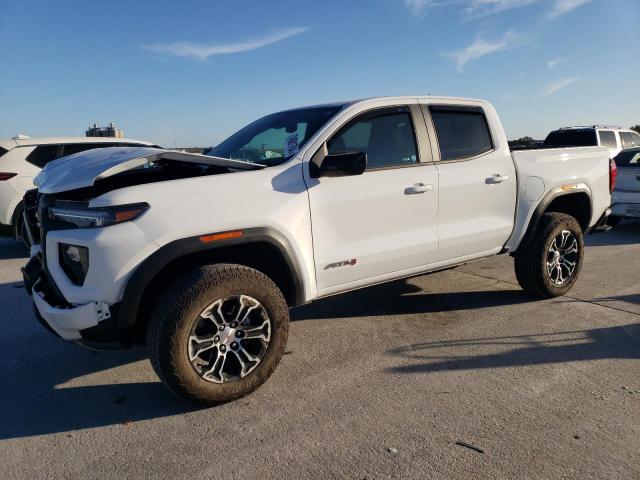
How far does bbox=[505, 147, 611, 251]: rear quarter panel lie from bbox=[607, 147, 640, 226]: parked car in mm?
3750

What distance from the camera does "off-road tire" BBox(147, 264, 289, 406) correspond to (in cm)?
277

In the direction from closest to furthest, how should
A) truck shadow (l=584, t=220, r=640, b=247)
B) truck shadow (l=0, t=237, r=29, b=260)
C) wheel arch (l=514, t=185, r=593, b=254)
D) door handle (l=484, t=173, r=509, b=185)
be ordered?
1. door handle (l=484, t=173, r=509, b=185)
2. wheel arch (l=514, t=185, r=593, b=254)
3. truck shadow (l=0, t=237, r=29, b=260)
4. truck shadow (l=584, t=220, r=640, b=247)

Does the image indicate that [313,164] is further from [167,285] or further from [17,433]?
[17,433]

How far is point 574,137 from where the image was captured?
1268 cm

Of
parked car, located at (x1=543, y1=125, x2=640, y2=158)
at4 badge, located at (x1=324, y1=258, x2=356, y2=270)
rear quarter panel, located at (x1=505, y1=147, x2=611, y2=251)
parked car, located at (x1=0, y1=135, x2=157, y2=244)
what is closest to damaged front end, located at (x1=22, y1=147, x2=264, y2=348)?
at4 badge, located at (x1=324, y1=258, x2=356, y2=270)

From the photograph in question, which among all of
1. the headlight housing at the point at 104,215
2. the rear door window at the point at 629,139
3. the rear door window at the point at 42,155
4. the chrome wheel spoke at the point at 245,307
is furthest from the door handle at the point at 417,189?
the rear door window at the point at 629,139

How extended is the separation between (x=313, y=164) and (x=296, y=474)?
1895 millimetres

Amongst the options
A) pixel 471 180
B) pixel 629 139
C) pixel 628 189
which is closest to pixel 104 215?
pixel 471 180

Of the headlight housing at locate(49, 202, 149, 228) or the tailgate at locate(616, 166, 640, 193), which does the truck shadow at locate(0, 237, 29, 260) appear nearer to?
the headlight housing at locate(49, 202, 149, 228)

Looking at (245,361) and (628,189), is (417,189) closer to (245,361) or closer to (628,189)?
(245,361)

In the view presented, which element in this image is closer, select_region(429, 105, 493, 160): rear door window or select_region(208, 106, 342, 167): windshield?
select_region(208, 106, 342, 167): windshield

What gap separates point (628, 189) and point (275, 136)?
7164 millimetres

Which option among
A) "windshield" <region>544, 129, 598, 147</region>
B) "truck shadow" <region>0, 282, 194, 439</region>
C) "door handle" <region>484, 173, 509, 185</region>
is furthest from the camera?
"windshield" <region>544, 129, 598, 147</region>

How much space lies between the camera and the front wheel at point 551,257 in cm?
463
